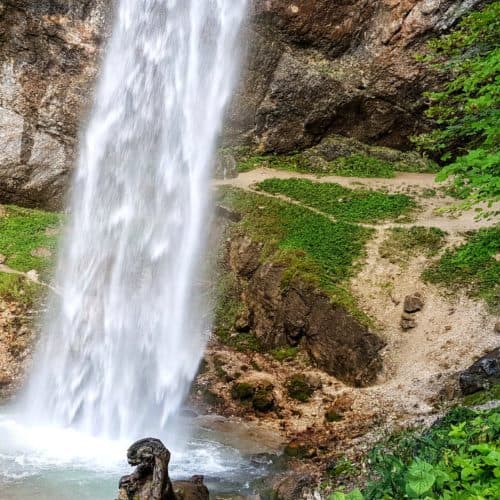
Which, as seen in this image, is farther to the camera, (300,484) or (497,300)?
(497,300)

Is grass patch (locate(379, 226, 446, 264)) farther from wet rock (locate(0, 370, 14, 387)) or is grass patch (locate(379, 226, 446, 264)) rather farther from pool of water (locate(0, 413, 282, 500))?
wet rock (locate(0, 370, 14, 387))

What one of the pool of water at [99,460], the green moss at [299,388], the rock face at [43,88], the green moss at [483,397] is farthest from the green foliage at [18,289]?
the green moss at [483,397]

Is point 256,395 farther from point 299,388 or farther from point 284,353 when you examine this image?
point 284,353

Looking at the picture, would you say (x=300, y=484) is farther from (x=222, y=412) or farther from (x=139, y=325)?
(x=139, y=325)

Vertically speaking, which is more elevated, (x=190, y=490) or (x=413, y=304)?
(x=413, y=304)

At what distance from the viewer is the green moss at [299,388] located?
47.8ft

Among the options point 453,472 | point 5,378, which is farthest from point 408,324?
point 453,472

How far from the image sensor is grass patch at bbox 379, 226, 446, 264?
17547mm

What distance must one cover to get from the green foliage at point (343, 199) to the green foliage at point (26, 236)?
825 cm

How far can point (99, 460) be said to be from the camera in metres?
11.9

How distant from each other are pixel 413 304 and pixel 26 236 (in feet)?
46.8

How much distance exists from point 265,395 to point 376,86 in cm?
1660

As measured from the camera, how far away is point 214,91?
24.1 m

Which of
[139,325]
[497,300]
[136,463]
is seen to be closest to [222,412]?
[139,325]
